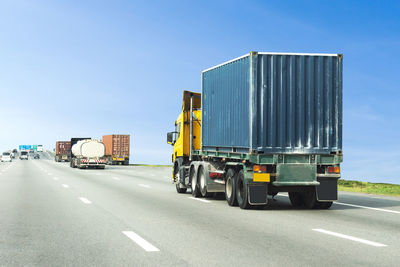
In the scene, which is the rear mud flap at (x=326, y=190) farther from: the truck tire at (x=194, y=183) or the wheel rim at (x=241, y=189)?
the truck tire at (x=194, y=183)

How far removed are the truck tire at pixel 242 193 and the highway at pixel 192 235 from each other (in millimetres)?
264

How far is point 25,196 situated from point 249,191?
7.79 m

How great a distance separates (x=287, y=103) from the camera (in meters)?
13.2

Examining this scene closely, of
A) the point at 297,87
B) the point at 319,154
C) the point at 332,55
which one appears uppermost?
the point at 332,55

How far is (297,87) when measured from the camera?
43.3 ft

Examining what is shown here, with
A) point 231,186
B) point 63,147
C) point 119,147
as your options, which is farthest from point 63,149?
point 231,186

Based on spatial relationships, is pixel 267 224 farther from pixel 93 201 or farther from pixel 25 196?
pixel 25 196

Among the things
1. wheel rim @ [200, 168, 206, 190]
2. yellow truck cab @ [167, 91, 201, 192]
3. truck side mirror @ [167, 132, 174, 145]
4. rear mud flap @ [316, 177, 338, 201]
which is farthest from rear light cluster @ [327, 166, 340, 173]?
truck side mirror @ [167, 132, 174, 145]

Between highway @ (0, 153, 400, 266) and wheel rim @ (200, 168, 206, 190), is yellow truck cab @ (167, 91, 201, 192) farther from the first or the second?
highway @ (0, 153, 400, 266)

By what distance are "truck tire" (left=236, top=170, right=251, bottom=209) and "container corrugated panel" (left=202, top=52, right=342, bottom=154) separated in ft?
2.41

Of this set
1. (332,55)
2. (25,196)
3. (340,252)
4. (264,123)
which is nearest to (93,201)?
(25,196)

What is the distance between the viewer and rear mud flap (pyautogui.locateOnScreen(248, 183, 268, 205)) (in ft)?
41.2

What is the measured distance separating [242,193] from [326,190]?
2.14 m

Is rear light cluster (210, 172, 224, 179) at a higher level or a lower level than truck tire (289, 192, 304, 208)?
higher
